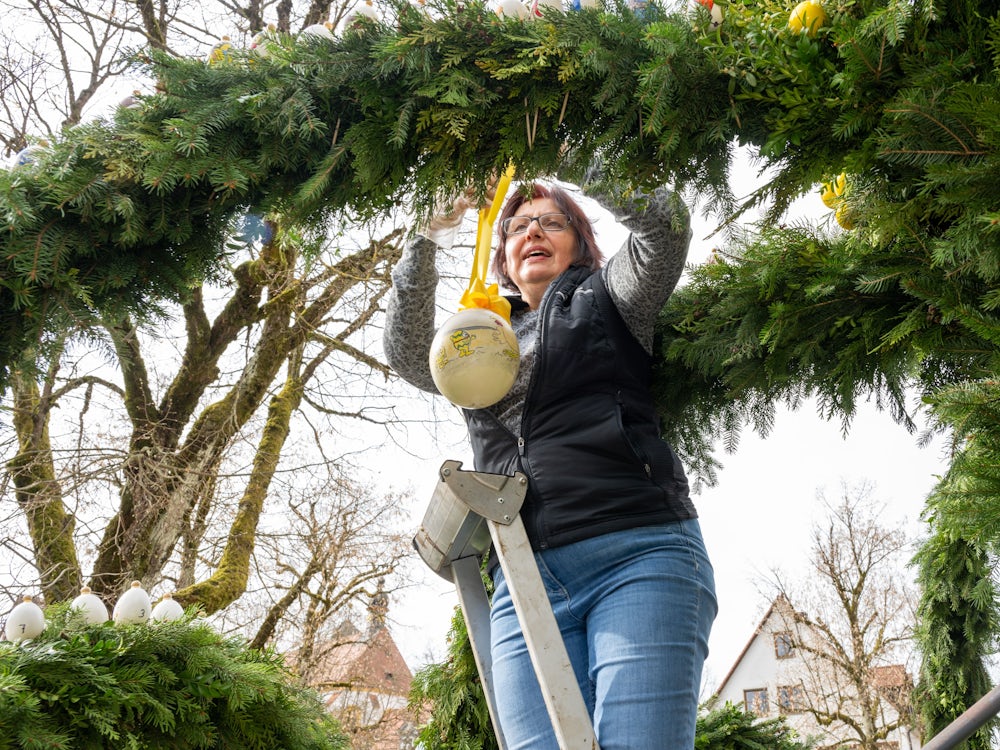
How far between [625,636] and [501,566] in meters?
0.28

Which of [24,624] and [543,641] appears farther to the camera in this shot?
[24,624]

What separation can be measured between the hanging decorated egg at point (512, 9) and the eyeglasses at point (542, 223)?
1.89ft

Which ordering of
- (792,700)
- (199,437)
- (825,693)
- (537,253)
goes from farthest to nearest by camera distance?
(792,700), (825,693), (199,437), (537,253)

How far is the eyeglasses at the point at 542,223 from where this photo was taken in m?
2.03

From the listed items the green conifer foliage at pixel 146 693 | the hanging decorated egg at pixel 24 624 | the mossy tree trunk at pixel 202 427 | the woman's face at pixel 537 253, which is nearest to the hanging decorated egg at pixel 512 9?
the woman's face at pixel 537 253

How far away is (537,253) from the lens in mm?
2020

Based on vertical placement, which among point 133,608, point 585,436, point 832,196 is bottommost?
point 585,436

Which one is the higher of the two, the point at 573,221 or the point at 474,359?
the point at 573,221

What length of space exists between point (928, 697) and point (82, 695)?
3.07 meters

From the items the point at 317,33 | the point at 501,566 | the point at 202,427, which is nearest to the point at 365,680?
the point at 202,427

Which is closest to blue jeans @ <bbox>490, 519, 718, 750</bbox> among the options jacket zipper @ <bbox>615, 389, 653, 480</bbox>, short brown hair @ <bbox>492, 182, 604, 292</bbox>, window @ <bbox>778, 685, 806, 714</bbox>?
jacket zipper @ <bbox>615, 389, 653, 480</bbox>

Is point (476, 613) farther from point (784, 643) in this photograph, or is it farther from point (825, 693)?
point (784, 643)

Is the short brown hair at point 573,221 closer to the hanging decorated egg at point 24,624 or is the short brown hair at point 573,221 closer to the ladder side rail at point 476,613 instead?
the ladder side rail at point 476,613

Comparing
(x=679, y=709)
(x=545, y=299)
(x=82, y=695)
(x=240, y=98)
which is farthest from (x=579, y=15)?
(x=82, y=695)
